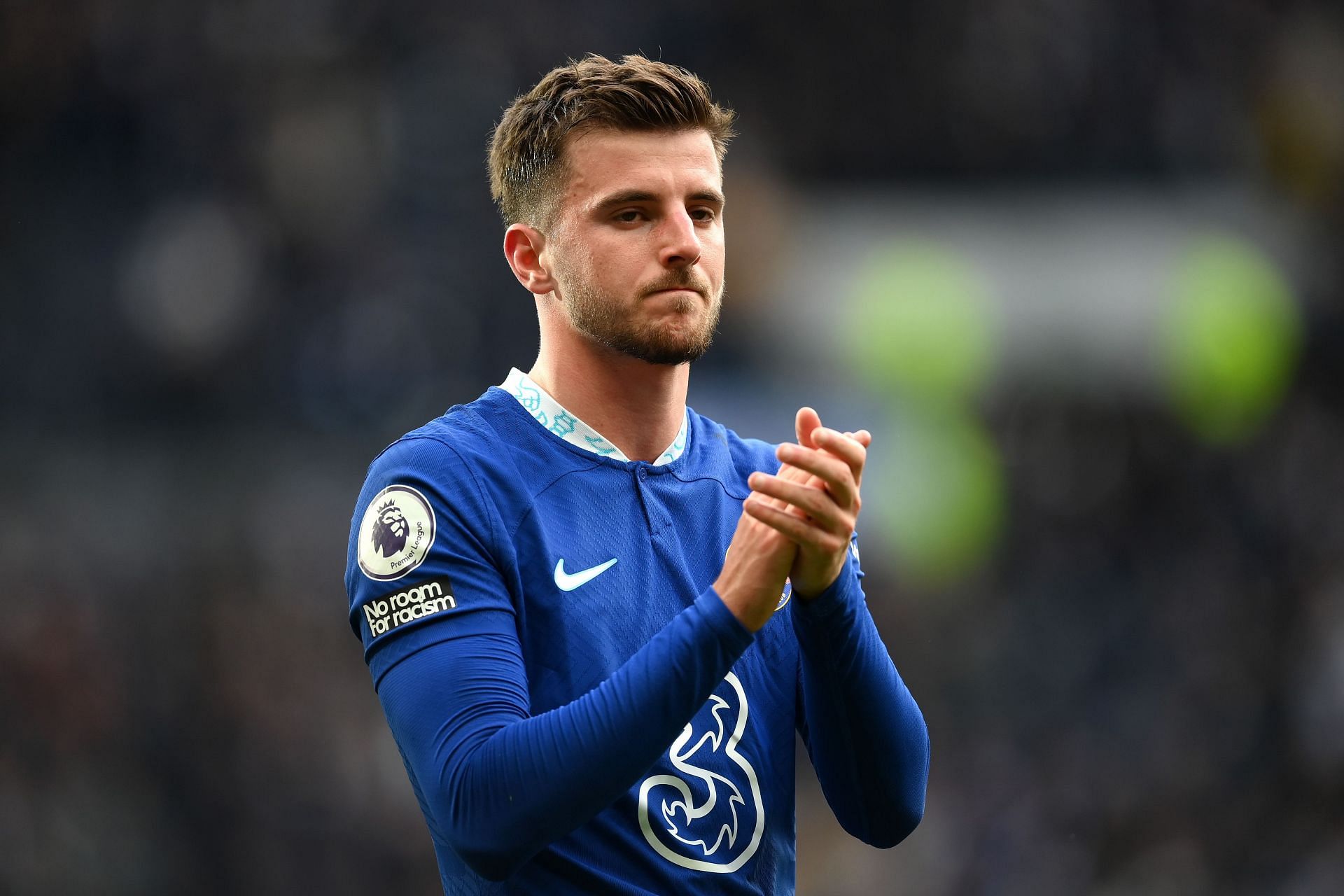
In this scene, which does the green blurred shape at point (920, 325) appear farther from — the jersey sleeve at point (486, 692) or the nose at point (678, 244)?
the jersey sleeve at point (486, 692)

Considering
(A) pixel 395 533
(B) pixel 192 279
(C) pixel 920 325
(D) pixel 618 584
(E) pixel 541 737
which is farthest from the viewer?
(C) pixel 920 325

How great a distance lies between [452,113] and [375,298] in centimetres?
160

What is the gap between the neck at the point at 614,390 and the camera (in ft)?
8.81

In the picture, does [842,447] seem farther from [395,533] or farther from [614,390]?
[395,533]

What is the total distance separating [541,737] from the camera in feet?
7.06

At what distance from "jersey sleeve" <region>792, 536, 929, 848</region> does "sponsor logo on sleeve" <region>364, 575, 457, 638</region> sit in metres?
0.58

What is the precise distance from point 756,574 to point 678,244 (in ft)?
2.13

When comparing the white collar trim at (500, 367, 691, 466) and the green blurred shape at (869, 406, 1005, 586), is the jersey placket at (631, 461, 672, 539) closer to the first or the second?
the white collar trim at (500, 367, 691, 466)

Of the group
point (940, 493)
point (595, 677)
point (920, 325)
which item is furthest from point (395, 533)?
point (920, 325)

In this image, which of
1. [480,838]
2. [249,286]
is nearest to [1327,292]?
[249,286]

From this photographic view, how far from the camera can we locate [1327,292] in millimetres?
11141

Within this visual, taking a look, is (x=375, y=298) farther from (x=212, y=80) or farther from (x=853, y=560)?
(x=853, y=560)

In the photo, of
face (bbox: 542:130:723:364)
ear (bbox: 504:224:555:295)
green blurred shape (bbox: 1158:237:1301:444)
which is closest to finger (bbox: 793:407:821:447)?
face (bbox: 542:130:723:364)

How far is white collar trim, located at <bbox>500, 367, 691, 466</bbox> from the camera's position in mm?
2660
